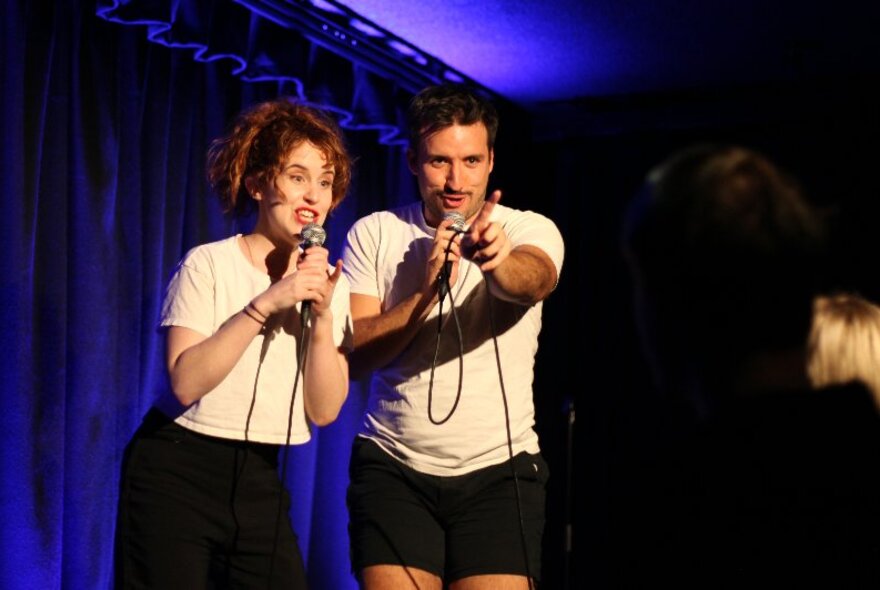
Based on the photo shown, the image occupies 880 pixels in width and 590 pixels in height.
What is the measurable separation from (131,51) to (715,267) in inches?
130

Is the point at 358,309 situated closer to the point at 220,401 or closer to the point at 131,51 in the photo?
the point at 220,401

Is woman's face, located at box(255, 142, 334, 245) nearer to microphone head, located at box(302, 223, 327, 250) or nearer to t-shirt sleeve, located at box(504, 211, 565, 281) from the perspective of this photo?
microphone head, located at box(302, 223, 327, 250)

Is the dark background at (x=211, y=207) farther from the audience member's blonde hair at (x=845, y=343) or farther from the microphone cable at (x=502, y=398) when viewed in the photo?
the microphone cable at (x=502, y=398)

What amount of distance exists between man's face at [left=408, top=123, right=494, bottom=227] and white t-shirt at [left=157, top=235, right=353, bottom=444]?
2.01 feet

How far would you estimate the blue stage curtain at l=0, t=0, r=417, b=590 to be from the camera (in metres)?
3.42

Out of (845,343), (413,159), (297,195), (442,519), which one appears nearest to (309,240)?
(297,195)

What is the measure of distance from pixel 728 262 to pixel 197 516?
5.54ft

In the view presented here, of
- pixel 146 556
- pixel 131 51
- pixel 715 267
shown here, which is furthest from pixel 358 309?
pixel 715 267

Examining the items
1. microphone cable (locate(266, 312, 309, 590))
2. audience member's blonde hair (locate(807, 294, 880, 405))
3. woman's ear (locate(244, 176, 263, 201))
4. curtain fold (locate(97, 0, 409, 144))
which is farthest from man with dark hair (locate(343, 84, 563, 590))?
curtain fold (locate(97, 0, 409, 144))

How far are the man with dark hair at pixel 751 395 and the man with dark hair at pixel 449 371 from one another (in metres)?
1.34

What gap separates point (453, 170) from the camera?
9.87 ft

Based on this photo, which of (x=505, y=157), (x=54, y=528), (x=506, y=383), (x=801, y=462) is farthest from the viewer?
(x=505, y=157)

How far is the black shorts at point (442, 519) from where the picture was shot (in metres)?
2.69

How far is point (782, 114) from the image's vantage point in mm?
5621
